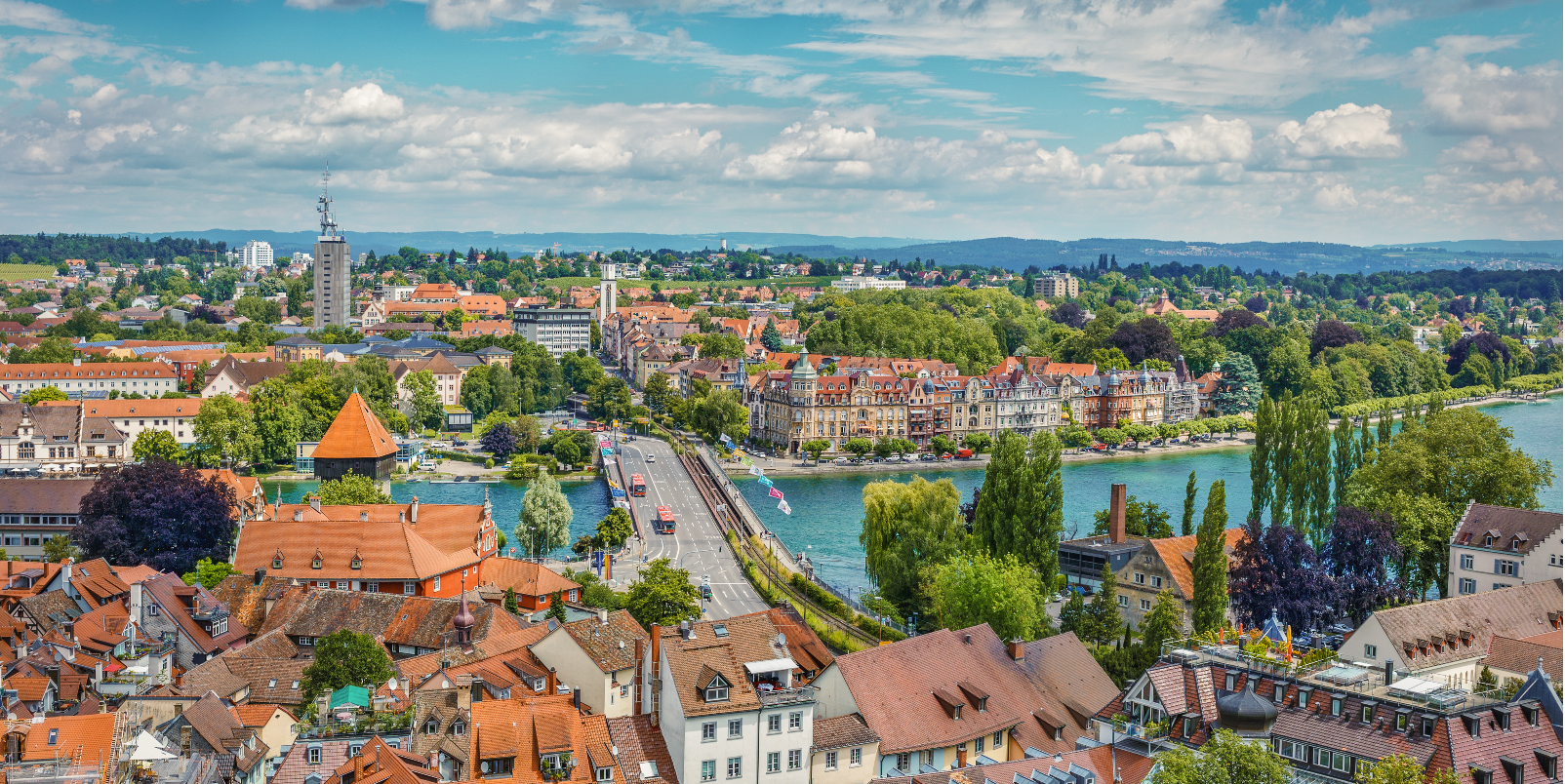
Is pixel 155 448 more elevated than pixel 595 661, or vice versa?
pixel 595 661

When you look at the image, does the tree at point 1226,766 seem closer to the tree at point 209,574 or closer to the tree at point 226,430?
the tree at point 209,574

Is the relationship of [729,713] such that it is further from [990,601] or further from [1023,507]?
[1023,507]

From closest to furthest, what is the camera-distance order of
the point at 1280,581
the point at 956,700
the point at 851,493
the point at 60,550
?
the point at 956,700, the point at 1280,581, the point at 60,550, the point at 851,493

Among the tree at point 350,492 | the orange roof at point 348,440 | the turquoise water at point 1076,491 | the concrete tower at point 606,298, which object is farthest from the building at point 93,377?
the concrete tower at point 606,298

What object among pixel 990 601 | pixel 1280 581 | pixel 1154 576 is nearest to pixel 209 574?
pixel 990 601

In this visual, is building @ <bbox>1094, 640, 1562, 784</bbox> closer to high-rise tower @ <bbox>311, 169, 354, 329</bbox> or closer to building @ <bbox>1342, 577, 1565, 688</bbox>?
building @ <bbox>1342, 577, 1565, 688</bbox>

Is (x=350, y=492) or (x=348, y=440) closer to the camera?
(x=350, y=492)

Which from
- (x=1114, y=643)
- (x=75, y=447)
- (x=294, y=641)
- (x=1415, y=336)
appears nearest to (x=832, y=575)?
(x=1114, y=643)

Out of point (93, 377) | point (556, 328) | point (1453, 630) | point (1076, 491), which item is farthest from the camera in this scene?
point (556, 328)
